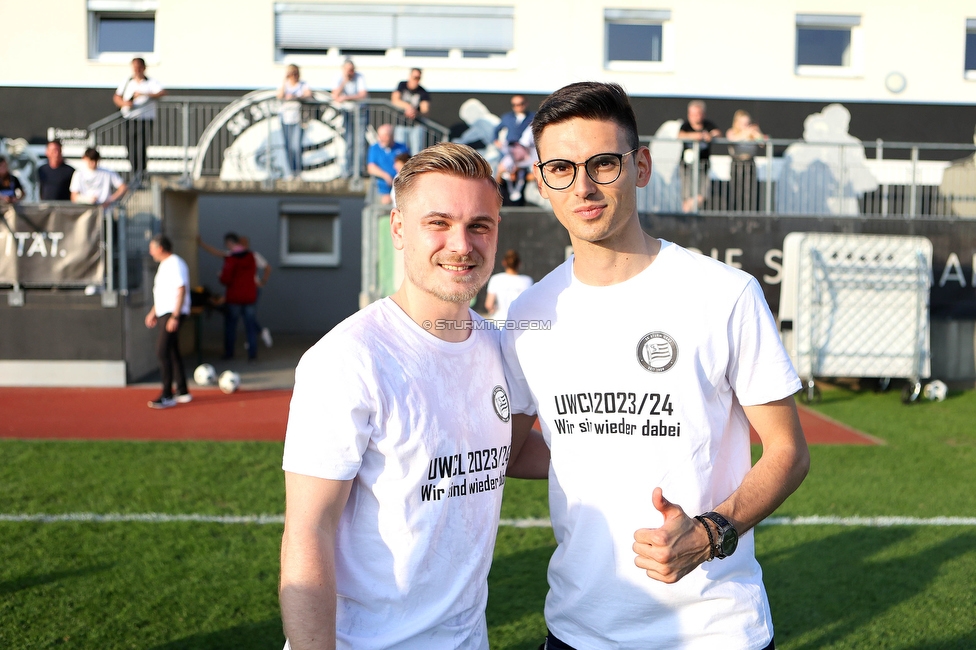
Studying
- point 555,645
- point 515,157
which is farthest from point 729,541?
point 515,157

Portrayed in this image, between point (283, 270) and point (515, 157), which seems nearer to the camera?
point (515, 157)

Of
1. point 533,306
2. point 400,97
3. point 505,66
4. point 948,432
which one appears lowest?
point 948,432

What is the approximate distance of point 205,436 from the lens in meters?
9.30

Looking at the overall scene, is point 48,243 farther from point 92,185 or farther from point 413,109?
point 413,109

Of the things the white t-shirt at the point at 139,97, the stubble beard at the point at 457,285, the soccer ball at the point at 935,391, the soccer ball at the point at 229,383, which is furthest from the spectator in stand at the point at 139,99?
the stubble beard at the point at 457,285

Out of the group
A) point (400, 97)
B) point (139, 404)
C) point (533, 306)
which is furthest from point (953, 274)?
point (533, 306)

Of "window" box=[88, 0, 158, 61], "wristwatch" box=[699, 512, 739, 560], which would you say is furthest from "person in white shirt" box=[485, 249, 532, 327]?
"window" box=[88, 0, 158, 61]

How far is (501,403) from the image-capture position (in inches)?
94.8

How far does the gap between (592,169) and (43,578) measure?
4533mm

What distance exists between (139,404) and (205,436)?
2.41 meters

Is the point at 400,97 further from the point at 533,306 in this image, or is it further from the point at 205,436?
the point at 533,306

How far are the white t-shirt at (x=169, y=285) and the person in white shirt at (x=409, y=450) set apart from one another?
9.31 metres

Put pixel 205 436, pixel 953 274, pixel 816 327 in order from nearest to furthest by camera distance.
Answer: pixel 205 436 → pixel 816 327 → pixel 953 274

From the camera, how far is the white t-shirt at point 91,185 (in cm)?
1330
